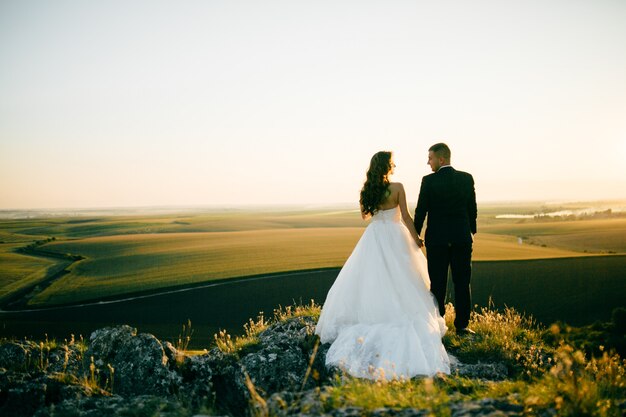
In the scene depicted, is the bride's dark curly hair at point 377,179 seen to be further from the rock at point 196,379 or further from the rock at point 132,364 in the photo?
the rock at point 132,364

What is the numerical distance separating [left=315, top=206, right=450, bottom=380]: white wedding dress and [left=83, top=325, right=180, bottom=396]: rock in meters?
2.47

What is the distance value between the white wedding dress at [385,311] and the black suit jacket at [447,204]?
1.81 ft

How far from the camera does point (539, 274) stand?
977 inches

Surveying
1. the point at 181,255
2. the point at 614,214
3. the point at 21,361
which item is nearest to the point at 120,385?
the point at 21,361

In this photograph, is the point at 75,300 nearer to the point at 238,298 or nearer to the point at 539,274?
the point at 238,298

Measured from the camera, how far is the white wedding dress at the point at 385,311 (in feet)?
19.6

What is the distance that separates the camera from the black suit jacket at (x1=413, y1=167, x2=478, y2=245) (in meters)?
7.44

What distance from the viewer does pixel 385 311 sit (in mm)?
6988

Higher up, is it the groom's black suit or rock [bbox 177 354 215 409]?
the groom's black suit

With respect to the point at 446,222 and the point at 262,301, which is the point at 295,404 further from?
the point at 262,301

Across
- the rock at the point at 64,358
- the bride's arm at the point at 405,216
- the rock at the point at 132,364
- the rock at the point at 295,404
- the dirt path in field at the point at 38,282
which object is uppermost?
the bride's arm at the point at 405,216

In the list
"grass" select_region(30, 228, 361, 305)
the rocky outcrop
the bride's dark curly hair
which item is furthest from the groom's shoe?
"grass" select_region(30, 228, 361, 305)

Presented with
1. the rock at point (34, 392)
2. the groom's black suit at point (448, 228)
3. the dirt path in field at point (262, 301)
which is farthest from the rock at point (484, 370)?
the dirt path in field at point (262, 301)

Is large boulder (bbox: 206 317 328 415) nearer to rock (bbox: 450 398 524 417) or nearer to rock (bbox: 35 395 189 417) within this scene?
rock (bbox: 35 395 189 417)
